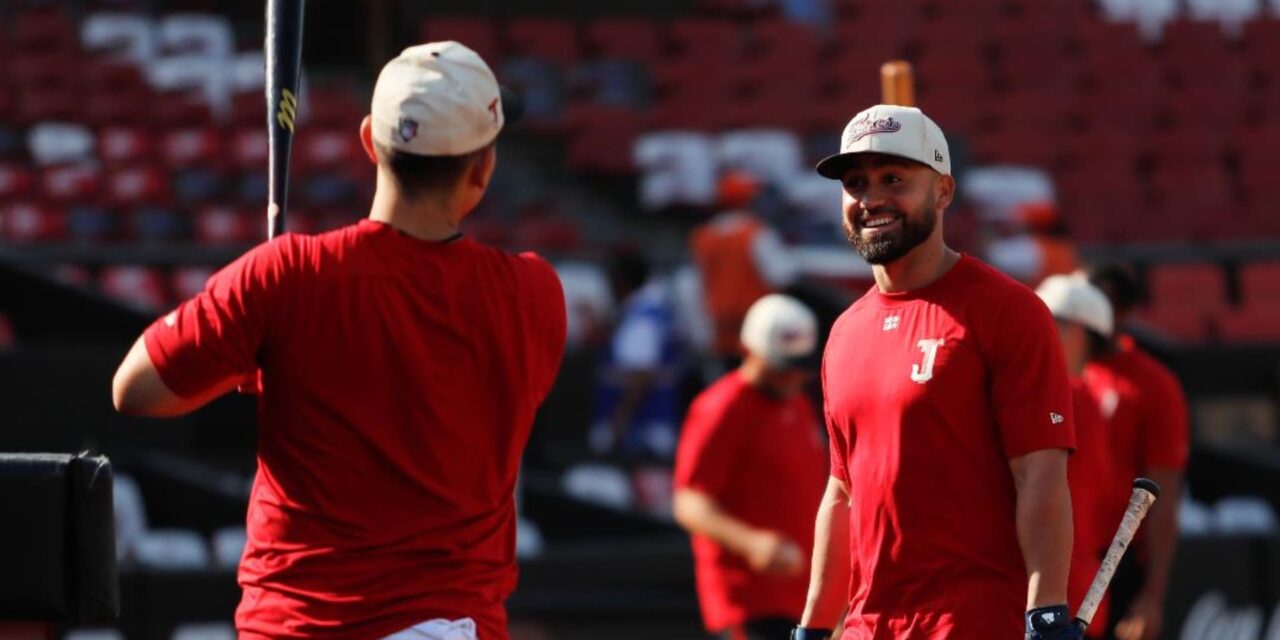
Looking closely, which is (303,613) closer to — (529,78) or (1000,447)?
(1000,447)

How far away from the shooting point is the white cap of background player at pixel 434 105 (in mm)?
3949

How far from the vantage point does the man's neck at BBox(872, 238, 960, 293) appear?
4.79 meters

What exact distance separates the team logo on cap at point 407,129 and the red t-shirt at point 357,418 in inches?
6.5

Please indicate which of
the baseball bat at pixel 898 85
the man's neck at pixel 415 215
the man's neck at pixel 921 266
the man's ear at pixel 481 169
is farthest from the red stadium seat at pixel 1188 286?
the man's neck at pixel 415 215

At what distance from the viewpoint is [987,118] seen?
2048cm

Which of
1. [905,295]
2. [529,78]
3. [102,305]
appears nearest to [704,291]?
[102,305]

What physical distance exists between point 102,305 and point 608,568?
4252 mm

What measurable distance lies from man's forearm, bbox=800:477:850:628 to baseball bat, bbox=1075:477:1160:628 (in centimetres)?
56

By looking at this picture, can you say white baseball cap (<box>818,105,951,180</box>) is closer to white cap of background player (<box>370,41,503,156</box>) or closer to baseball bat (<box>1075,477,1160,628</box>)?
baseball bat (<box>1075,477,1160,628</box>)

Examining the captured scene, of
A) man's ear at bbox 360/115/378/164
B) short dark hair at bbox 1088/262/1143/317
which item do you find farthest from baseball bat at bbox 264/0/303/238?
short dark hair at bbox 1088/262/1143/317

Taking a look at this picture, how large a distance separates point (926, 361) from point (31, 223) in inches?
527

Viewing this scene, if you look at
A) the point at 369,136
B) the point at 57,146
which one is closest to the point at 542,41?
the point at 57,146

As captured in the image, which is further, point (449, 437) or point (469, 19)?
point (469, 19)

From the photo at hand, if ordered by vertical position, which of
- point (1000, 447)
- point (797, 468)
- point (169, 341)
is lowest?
point (797, 468)
